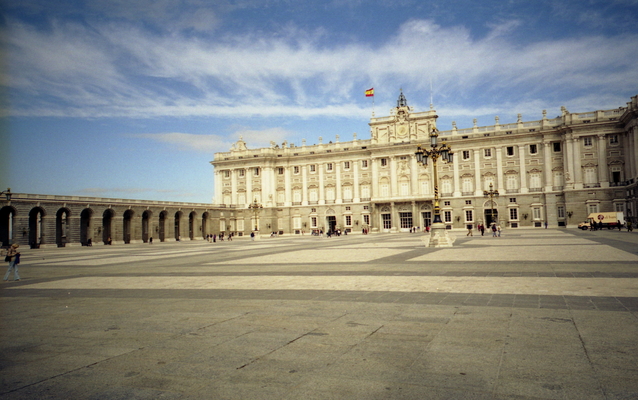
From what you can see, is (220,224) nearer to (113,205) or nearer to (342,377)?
(113,205)

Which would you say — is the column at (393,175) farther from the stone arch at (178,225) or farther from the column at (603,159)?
the stone arch at (178,225)

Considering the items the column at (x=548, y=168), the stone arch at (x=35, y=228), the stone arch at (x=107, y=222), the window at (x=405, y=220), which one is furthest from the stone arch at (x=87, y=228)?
the column at (x=548, y=168)

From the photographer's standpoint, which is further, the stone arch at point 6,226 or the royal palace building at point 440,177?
the royal palace building at point 440,177

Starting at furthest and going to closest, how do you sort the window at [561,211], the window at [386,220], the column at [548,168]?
the window at [386,220]
the column at [548,168]
the window at [561,211]

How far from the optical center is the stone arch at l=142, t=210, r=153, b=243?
58.7 meters

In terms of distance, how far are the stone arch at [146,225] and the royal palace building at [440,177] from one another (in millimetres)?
14469

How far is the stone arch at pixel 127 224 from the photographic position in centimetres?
5591

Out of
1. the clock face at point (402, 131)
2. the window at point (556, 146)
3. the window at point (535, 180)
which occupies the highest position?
the clock face at point (402, 131)

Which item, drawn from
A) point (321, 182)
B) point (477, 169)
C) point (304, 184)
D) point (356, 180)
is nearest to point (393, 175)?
point (356, 180)

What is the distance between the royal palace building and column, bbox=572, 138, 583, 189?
0.44 feet

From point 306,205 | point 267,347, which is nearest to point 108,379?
point 267,347

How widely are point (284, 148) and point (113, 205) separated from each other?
3235 centimetres

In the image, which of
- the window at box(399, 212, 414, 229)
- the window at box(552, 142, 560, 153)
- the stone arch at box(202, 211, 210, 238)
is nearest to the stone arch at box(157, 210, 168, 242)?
the stone arch at box(202, 211, 210, 238)

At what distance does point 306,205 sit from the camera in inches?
2940
